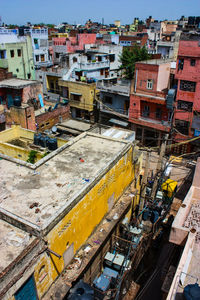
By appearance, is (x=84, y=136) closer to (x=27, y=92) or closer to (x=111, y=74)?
(x=27, y=92)

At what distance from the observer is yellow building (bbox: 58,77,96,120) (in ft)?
126

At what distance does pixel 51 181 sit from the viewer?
14375mm

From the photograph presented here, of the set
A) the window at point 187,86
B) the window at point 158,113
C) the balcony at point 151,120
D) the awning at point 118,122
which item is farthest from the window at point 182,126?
the awning at point 118,122

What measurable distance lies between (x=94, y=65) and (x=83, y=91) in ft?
22.2

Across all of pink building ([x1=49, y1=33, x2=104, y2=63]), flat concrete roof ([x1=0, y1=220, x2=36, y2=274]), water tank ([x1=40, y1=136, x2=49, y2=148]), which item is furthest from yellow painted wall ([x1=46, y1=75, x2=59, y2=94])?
flat concrete roof ([x1=0, y1=220, x2=36, y2=274])

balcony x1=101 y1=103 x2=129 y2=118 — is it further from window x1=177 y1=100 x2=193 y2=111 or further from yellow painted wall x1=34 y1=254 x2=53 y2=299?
yellow painted wall x1=34 y1=254 x2=53 y2=299

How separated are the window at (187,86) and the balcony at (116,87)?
8117 millimetres

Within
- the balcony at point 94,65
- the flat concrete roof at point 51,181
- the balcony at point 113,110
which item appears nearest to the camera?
the flat concrete roof at point 51,181

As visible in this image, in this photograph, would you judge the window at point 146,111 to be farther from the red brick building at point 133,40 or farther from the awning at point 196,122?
the red brick building at point 133,40

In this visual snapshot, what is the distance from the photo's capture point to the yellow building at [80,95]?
1517 inches

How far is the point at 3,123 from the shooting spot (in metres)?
27.3

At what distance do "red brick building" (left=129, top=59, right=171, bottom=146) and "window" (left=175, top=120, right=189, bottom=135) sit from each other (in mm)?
1103

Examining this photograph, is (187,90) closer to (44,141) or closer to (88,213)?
(44,141)

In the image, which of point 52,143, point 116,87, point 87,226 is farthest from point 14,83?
point 87,226
